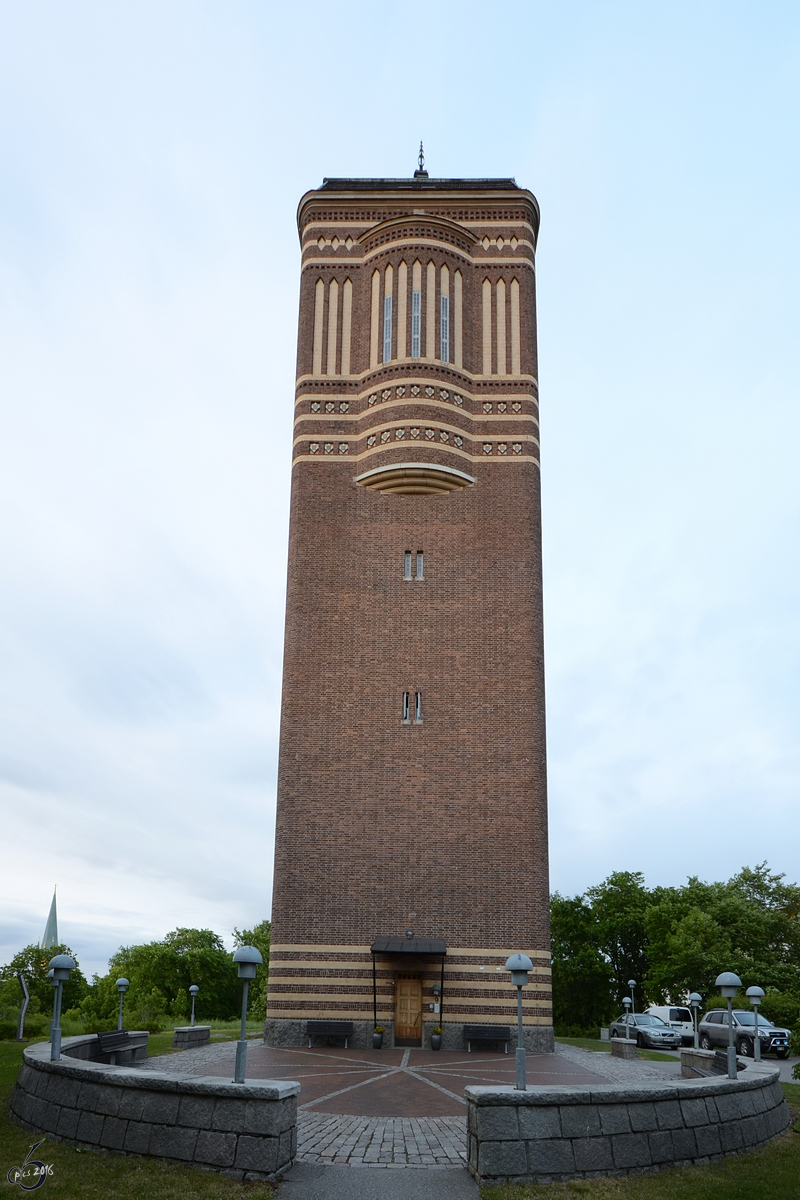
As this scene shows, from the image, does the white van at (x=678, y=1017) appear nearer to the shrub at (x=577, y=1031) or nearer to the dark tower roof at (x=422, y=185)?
the shrub at (x=577, y=1031)

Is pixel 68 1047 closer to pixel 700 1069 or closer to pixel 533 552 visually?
pixel 700 1069

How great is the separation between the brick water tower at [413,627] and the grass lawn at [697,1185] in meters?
13.9

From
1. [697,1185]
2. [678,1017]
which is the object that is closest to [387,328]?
[697,1185]

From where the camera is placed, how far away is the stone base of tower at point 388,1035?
82.2 feet

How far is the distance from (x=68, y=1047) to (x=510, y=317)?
25060 mm

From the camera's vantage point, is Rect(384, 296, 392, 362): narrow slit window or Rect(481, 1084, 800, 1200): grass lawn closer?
Rect(481, 1084, 800, 1200): grass lawn

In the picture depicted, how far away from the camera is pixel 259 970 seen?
77.8m

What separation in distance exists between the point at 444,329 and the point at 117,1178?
26.2m

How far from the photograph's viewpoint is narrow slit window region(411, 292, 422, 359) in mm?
30625

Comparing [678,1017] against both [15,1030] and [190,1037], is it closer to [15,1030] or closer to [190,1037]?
[190,1037]

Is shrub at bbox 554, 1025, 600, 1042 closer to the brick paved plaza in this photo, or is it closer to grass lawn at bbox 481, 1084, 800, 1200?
the brick paved plaza

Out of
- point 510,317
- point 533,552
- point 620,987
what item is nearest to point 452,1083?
point 533,552

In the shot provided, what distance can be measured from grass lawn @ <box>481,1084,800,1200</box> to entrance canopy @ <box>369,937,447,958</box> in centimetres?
1345

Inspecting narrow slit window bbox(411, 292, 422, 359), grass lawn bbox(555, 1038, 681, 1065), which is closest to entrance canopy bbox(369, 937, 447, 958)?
grass lawn bbox(555, 1038, 681, 1065)
